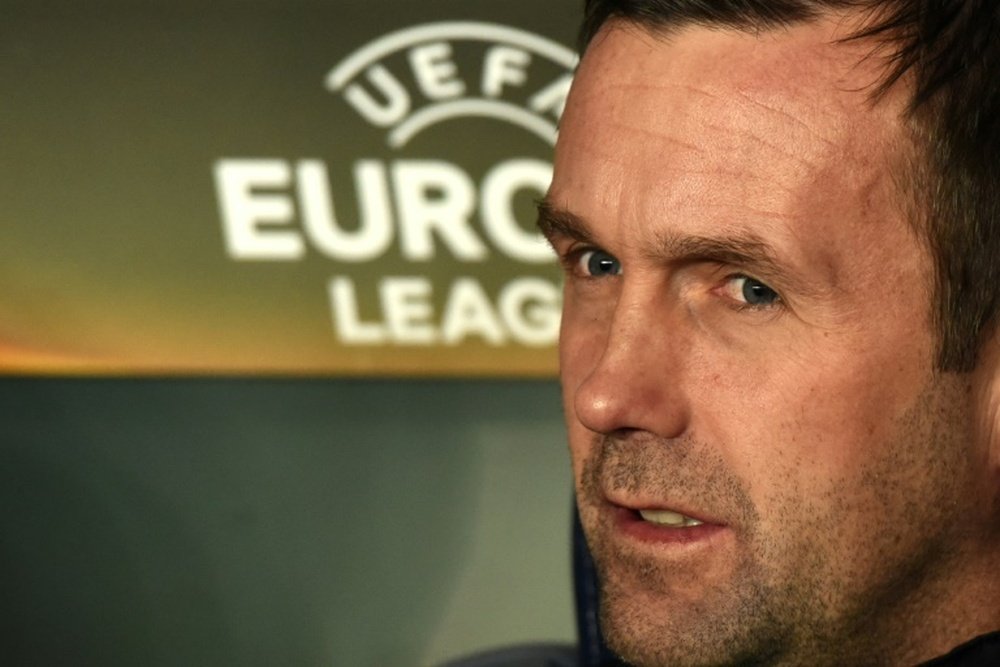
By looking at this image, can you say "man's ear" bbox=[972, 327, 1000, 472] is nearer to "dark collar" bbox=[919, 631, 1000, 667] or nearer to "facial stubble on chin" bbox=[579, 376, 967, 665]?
"facial stubble on chin" bbox=[579, 376, 967, 665]

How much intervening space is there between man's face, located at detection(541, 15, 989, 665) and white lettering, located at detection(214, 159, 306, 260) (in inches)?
38.0

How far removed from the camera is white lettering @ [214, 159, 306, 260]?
1.98 metres

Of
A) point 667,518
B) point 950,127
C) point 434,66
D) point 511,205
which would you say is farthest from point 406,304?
point 950,127

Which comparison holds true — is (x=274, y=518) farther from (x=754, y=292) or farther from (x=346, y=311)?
(x=754, y=292)

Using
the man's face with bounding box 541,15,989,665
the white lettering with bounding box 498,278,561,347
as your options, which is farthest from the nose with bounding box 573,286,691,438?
the white lettering with bounding box 498,278,561,347

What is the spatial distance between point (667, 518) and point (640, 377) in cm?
11

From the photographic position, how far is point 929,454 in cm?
106

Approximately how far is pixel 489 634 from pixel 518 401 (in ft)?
1.09

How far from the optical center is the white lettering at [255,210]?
1.98 meters

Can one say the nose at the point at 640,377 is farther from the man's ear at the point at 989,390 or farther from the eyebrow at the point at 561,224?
the man's ear at the point at 989,390

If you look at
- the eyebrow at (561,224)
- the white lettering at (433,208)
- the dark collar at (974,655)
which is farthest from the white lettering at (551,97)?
the dark collar at (974,655)

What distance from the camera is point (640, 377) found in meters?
1.05

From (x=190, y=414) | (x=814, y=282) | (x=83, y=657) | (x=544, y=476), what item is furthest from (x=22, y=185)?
(x=814, y=282)

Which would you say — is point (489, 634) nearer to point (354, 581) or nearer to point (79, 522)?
point (354, 581)
